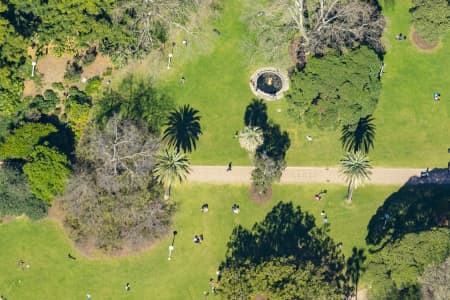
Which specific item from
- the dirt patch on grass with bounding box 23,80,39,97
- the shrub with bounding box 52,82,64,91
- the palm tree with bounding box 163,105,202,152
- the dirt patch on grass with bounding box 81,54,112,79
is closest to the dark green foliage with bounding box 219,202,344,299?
the palm tree with bounding box 163,105,202,152

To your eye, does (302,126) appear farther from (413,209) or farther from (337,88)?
(413,209)

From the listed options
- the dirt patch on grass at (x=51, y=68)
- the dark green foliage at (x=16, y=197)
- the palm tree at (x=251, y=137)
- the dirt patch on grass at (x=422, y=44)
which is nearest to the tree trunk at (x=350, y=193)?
the palm tree at (x=251, y=137)

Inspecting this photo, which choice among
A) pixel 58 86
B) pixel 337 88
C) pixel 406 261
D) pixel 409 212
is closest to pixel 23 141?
pixel 58 86

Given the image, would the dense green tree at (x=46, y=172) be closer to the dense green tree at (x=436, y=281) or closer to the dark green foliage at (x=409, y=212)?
the dark green foliage at (x=409, y=212)

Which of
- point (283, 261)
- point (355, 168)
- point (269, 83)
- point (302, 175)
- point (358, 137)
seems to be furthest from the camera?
point (269, 83)

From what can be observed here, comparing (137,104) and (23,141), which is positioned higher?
(137,104)

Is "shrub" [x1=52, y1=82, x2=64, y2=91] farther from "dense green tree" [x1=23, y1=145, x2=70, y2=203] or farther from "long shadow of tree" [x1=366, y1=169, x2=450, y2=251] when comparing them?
"long shadow of tree" [x1=366, y1=169, x2=450, y2=251]
